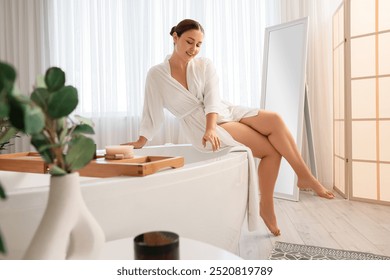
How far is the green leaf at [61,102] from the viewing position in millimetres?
470

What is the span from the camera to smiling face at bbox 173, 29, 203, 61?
2012 mm

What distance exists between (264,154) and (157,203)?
1.21 metres

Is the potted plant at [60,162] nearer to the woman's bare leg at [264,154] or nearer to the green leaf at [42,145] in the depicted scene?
the green leaf at [42,145]

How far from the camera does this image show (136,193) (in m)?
1.04

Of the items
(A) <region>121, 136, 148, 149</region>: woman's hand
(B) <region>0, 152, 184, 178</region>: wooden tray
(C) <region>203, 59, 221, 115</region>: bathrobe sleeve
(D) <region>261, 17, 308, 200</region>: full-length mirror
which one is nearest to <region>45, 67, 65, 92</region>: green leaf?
(B) <region>0, 152, 184, 178</region>: wooden tray

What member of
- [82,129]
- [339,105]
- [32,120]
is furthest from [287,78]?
[32,120]

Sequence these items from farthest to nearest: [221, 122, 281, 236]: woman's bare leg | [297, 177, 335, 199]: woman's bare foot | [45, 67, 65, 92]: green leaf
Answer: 1. [221, 122, 281, 236]: woman's bare leg
2. [297, 177, 335, 199]: woman's bare foot
3. [45, 67, 65, 92]: green leaf

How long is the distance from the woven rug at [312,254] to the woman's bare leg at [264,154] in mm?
261

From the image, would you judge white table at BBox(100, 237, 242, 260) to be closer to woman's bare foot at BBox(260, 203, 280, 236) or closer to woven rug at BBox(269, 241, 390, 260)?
woven rug at BBox(269, 241, 390, 260)

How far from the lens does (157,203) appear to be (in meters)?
1.10

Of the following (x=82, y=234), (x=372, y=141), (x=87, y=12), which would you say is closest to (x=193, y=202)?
(x=82, y=234)

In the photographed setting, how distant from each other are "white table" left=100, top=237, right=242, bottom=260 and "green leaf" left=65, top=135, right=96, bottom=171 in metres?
0.22

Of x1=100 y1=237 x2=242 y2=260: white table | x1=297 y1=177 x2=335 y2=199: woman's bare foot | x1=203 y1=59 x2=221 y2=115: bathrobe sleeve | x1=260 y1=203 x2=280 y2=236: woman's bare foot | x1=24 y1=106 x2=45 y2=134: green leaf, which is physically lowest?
x1=260 y1=203 x2=280 y2=236: woman's bare foot

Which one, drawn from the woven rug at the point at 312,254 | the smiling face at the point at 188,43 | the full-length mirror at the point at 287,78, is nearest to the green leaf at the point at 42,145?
the woven rug at the point at 312,254
